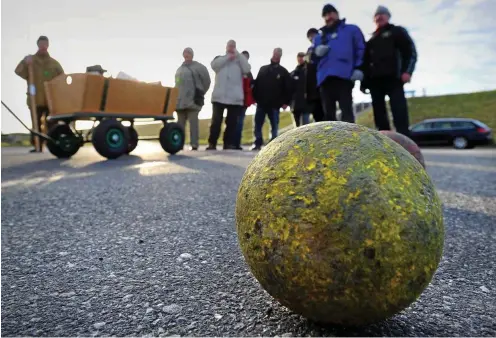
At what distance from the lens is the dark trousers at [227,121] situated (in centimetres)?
1050

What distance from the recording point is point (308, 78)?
8.00 metres

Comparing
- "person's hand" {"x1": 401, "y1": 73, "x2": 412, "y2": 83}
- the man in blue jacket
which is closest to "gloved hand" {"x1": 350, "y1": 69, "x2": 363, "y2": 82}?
the man in blue jacket

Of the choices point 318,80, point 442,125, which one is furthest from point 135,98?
point 442,125

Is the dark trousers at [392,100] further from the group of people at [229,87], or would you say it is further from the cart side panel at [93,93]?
the cart side panel at [93,93]

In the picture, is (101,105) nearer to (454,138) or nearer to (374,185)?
(374,185)

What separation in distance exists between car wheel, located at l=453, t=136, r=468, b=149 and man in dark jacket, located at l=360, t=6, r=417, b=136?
12073 mm

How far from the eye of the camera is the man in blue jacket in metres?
6.10

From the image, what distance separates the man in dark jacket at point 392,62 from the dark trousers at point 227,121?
4817 mm

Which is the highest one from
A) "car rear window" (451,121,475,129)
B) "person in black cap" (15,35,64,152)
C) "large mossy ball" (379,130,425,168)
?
"person in black cap" (15,35,64,152)

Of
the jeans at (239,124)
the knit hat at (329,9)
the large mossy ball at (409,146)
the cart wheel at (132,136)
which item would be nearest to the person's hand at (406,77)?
the knit hat at (329,9)

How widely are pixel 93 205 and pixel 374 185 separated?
3.49 meters

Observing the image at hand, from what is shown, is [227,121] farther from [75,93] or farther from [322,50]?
[322,50]

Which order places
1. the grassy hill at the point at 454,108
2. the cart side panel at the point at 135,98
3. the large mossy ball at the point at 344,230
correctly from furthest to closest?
the grassy hill at the point at 454,108 < the cart side panel at the point at 135,98 < the large mossy ball at the point at 344,230

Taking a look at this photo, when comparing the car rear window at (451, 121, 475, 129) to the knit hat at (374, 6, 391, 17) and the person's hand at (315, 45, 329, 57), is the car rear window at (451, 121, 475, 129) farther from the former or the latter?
the person's hand at (315, 45, 329, 57)
